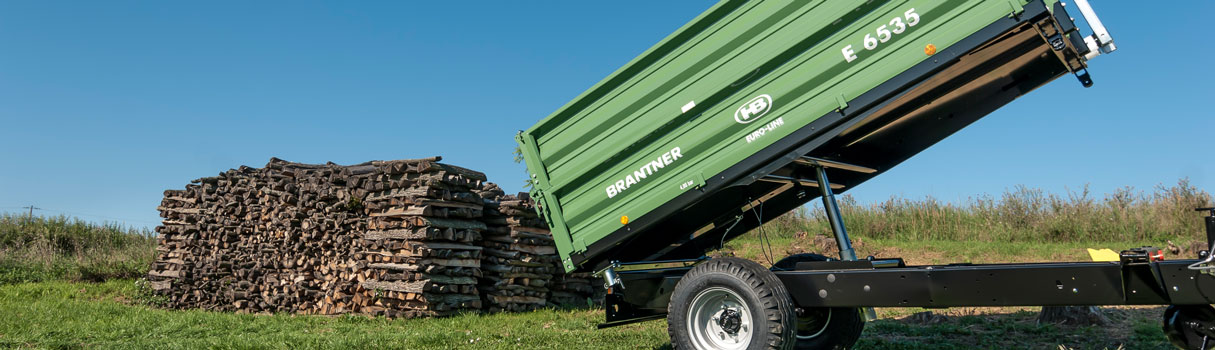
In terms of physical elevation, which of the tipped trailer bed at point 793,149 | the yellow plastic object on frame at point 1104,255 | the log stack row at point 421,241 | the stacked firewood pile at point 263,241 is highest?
the stacked firewood pile at point 263,241

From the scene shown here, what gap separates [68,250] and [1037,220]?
87.0ft

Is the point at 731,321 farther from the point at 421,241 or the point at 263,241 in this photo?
the point at 263,241

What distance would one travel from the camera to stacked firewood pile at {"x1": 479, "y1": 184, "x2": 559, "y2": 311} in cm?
1185

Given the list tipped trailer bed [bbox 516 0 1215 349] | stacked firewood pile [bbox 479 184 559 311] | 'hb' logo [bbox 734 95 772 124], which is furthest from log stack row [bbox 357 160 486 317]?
'hb' logo [bbox 734 95 772 124]

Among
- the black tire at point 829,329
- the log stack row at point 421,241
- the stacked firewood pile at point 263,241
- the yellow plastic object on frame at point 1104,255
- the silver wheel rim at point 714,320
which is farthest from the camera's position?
the stacked firewood pile at point 263,241

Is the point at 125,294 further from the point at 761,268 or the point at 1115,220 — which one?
A: the point at 1115,220

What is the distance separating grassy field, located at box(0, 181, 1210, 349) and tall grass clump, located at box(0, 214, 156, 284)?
5 cm

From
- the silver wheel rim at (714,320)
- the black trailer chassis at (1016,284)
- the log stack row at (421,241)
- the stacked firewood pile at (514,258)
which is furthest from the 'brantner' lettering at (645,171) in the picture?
the stacked firewood pile at (514,258)

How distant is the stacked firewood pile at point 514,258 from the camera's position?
11.9 m

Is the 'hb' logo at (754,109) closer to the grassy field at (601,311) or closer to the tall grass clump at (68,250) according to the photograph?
the grassy field at (601,311)

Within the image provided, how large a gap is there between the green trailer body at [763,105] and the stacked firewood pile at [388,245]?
518cm

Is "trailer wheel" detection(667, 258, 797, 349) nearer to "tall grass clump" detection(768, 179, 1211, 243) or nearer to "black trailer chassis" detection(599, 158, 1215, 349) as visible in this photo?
"black trailer chassis" detection(599, 158, 1215, 349)

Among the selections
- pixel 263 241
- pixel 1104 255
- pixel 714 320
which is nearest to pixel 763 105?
pixel 714 320

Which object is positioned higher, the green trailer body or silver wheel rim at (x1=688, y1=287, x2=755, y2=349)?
the green trailer body
